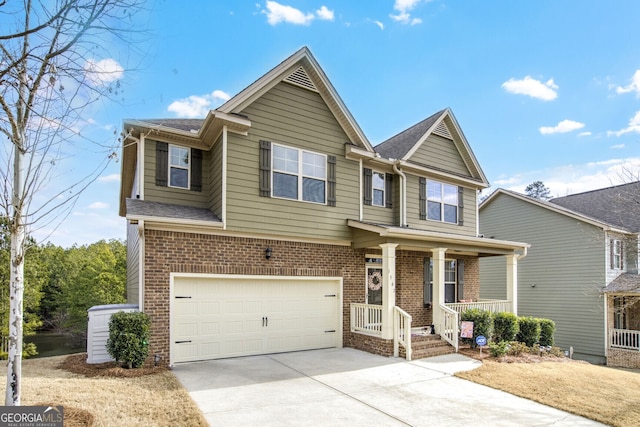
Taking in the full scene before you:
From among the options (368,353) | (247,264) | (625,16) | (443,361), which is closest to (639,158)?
(625,16)

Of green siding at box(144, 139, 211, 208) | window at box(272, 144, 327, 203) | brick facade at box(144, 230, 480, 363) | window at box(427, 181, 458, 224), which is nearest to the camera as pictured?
brick facade at box(144, 230, 480, 363)

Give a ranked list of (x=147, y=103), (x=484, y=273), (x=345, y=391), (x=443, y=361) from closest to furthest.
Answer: (x=147, y=103) < (x=345, y=391) < (x=443, y=361) < (x=484, y=273)

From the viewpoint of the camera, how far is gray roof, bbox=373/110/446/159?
14055 millimetres

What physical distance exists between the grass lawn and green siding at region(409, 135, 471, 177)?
699 cm

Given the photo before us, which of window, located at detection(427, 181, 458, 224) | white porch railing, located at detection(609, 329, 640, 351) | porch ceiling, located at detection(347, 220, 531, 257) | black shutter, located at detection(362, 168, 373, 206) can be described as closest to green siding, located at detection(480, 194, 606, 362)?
white porch railing, located at detection(609, 329, 640, 351)

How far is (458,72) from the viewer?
1499 centimetres

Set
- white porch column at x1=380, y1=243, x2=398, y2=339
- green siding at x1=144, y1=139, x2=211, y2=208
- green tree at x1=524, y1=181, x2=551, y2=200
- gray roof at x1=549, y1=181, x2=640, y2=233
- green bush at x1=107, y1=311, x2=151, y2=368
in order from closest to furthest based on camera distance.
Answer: green bush at x1=107, y1=311, x2=151, y2=368 < green siding at x1=144, y1=139, x2=211, y2=208 < white porch column at x1=380, y1=243, x2=398, y2=339 < gray roof at x1=549, y1=181, x2=640, y2=233 < green tree at x1=524, y1=181, x2=551, y2=200

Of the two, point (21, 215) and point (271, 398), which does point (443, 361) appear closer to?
point (271, 398)

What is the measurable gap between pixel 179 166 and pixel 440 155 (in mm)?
9234

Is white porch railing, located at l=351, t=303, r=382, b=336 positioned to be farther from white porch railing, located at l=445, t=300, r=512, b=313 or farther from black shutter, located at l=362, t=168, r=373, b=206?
black shutter, located at l=362, t=168, r=373, b=206

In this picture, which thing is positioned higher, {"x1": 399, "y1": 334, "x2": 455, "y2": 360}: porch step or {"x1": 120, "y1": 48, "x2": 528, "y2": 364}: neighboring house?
{"x1": 120, "y1": 48, "x2": 528, "y2": 364}: neighboring house

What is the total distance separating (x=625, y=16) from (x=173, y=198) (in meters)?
12.8

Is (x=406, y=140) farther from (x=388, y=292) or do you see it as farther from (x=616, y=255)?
(x=616, y=255)

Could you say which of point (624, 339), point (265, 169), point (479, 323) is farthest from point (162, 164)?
point (624, 339)
